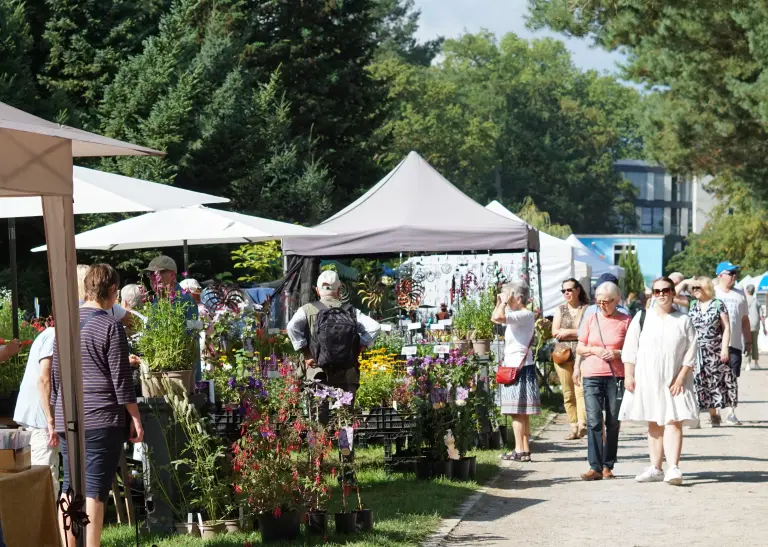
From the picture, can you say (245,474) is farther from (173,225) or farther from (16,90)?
(16,90)

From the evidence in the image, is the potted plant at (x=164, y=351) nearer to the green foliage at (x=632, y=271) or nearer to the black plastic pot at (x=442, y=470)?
the black plastic pot at (x=442, y=470)

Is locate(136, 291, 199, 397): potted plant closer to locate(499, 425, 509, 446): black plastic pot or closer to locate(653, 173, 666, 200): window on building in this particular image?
locate(499, 425, 509, 446): black plastic pot

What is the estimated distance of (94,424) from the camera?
684 centimetres

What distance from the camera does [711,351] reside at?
50.0 feet

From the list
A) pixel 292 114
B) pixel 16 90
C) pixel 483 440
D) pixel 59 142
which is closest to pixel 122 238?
pixel 483 440

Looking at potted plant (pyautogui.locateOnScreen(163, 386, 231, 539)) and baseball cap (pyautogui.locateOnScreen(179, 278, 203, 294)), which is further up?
baseball cap (pyautogui.locateOnScreen(179, 278, 203, 294))

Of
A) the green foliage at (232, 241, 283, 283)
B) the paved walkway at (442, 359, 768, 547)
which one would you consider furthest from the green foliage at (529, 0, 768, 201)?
the green foliage at (232, 241, 283, 283)

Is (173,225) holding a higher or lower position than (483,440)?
higher

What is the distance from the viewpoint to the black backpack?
9.77m

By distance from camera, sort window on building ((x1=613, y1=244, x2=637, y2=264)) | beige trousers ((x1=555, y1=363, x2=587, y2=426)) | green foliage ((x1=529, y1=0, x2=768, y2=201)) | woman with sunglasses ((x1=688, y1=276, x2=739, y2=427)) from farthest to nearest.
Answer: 1. window on building ((x1=613, y1=244, x2=637, y2=264))
2. green foliage ((x1=529, y1=0, x2=768, y2=201))
3. woman with sunglasses ((x1=688, y1=276, x2=739, y2=427))
4. beige trousers ((x1=555, y1=363, x2=587, y2=426))

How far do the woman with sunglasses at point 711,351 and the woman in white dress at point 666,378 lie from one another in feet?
15.5

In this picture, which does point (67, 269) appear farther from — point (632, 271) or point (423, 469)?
point (632, 271)

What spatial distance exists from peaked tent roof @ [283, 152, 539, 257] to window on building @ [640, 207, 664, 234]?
429ft

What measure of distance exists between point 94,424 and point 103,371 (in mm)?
291
